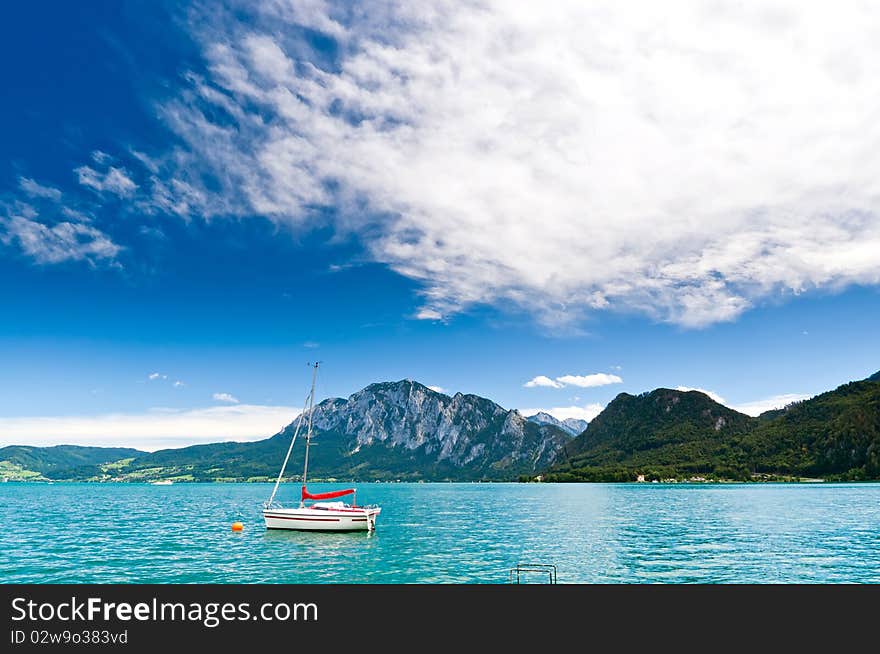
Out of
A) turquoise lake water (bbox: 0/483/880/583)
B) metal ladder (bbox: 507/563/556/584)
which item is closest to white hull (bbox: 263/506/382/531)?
turquoise lake water (bbox: 0/483/880/583)

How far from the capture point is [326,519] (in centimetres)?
7812

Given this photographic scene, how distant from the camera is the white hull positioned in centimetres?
7825

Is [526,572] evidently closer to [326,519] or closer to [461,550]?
[461,550]

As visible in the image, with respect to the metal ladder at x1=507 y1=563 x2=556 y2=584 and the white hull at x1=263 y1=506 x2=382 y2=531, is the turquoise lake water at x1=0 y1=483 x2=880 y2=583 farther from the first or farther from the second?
the white hull at x1=263 y1=506 x2=382 y2=531

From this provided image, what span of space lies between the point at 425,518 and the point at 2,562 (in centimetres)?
6718

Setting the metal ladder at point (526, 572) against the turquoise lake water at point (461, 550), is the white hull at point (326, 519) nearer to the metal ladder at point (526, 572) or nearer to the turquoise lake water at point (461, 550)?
the turquoise lake water at point (461, 550)

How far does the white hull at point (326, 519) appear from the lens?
7825cm

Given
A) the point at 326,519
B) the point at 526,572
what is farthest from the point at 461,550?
the point at 326,519

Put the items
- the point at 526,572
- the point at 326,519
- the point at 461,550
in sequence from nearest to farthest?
the point at 526,572 → the point at 461,550 → the point at 326,519

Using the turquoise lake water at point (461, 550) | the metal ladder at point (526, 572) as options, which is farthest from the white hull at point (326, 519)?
the metal ladder at point (526, 572)

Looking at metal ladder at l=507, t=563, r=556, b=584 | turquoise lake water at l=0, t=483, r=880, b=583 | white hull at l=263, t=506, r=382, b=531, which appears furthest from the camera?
white hull at l=263, t=506, r=382, b=531

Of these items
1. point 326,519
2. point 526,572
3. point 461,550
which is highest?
point 526,572
